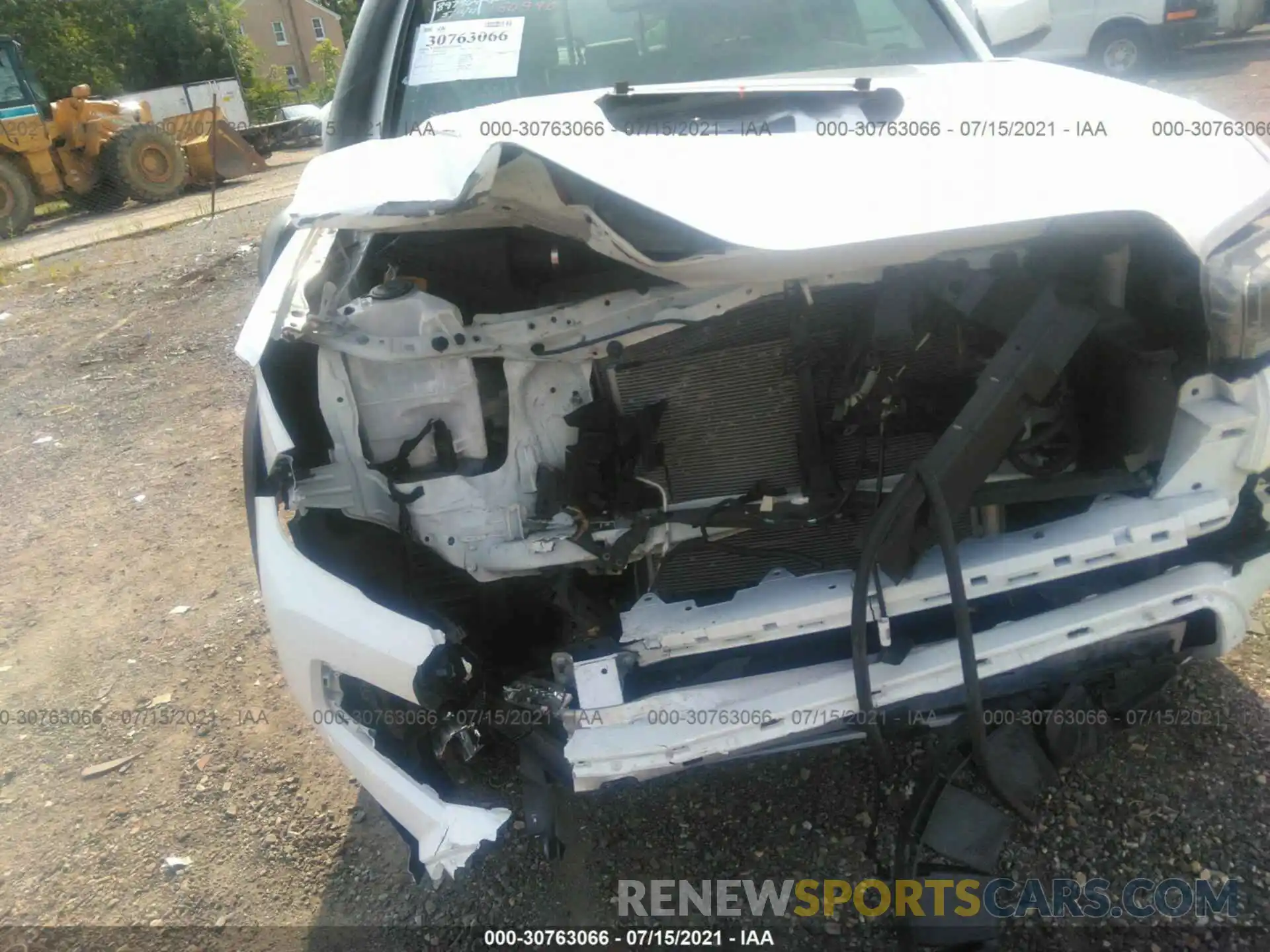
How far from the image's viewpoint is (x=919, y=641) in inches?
69.9

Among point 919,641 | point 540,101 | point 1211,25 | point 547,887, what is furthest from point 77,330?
point 1211,25

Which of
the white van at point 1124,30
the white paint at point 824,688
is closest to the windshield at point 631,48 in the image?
the white paint at point 824,688

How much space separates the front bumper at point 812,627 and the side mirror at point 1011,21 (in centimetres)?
160

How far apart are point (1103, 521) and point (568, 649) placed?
1.08 m

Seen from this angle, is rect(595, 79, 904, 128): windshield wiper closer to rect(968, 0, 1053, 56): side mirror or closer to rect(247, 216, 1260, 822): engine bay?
rect(247, 216, 1260, 822): engine bay

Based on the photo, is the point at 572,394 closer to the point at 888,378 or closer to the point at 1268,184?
the point at 888,378

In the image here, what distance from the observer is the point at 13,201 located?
1172cm

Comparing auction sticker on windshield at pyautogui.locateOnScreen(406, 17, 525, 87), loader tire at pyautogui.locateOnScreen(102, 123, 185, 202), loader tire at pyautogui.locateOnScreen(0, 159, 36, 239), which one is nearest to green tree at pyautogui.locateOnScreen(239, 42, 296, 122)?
loader tire at pyautogui.locateOnScreen(102, 123, 185, 202)

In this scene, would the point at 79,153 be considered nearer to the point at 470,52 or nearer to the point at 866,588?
the point at 470,52

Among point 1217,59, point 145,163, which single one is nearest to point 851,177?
point 1217,59

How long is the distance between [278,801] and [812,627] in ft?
5.16

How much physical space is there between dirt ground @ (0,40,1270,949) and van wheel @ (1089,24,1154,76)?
10.4 metres

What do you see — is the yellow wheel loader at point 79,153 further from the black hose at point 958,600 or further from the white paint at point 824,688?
the black hose at point 958,600

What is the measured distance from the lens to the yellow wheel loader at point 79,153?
463 inches
